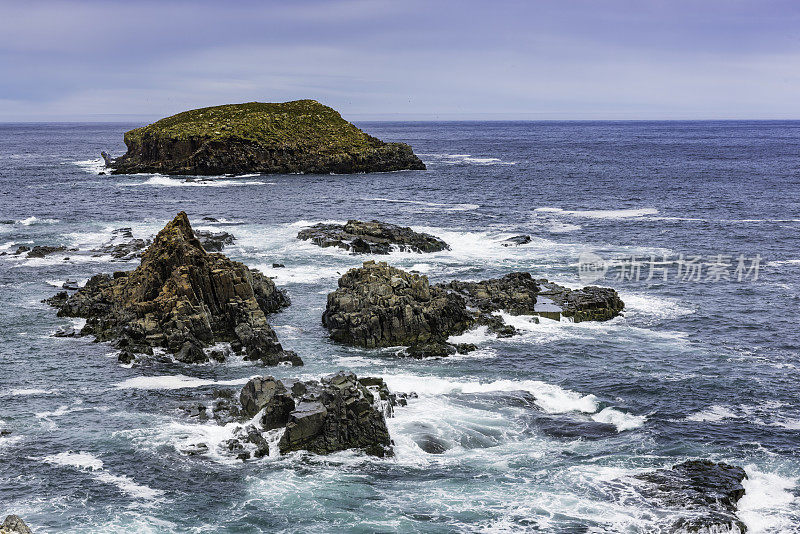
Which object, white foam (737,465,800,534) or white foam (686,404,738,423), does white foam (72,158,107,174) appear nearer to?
A: white foam (686,404,738,423)

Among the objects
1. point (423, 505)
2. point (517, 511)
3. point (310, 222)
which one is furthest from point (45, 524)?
point (310, 222)

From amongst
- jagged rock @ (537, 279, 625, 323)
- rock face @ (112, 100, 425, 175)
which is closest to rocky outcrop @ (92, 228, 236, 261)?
jagged rock @ (537, 279, 625, 323)

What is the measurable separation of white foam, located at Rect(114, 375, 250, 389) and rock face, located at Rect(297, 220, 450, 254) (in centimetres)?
3228

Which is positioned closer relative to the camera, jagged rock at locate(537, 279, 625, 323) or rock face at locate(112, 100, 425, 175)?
jagged rock at locate(537, 279, 625, 323)

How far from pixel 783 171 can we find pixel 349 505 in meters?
141

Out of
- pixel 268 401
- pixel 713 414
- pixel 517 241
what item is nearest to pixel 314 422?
pixel 268 401

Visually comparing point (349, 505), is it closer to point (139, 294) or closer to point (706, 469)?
point (706, 469)

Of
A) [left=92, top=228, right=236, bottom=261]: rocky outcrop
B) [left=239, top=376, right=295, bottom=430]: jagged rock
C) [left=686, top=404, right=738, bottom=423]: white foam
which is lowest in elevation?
[left=686, top=404, right=738, bottom=423]: white foam

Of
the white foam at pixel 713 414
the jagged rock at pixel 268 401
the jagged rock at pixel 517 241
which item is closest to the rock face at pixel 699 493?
the white foam at pixel 713 414

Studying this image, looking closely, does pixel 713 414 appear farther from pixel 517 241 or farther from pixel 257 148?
pixel 257 148

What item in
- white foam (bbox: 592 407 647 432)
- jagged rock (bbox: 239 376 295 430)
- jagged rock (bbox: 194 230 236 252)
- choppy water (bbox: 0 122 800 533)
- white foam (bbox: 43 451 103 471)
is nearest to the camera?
choppy water (bbox: 0 122 800 533)

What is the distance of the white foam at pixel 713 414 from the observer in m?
36.6

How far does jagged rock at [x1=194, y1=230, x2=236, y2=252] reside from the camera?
72819mm

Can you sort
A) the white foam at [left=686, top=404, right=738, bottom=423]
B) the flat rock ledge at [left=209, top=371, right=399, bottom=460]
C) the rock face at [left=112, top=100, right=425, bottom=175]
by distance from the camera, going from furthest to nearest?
the rock face at [left=112, top=100, right=425, bottom=175]
the white foam at [left=686, top=404, right=738, bottom=423]
the flat rock ledge at [left=209, top=371, right=399, bottom=460]
